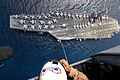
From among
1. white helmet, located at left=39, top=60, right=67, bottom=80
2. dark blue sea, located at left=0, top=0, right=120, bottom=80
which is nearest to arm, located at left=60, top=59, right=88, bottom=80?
white helmet, located at left=39, top=60, right=67, bottom=80

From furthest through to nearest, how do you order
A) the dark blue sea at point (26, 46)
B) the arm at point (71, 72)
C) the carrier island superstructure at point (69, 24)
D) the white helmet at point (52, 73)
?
1. the carrier island superstructure at point (69, 24)
2. the dark blue sea at point (26, 46)
3. the arm at point (71, 72)
4. the white helmet at point (52, 73)

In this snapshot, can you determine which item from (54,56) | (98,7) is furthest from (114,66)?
(98,7)

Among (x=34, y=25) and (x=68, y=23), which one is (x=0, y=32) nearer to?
(x=34, y=25)

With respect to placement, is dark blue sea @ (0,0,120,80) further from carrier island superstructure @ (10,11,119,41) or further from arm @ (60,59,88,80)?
arm @ (60,59,88,80)

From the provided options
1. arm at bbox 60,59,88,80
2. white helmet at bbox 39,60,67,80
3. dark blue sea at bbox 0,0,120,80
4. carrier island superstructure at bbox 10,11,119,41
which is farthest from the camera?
carrier island superstructure at bbox 10,11,119,41

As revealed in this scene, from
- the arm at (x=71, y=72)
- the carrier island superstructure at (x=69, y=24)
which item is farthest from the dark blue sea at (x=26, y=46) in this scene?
the arm at (x=71, y=72)

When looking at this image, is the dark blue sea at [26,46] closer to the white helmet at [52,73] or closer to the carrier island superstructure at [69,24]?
the carrier island superstructure at [69,24]

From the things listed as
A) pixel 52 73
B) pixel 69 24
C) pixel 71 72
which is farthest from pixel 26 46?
pixel 52 73
